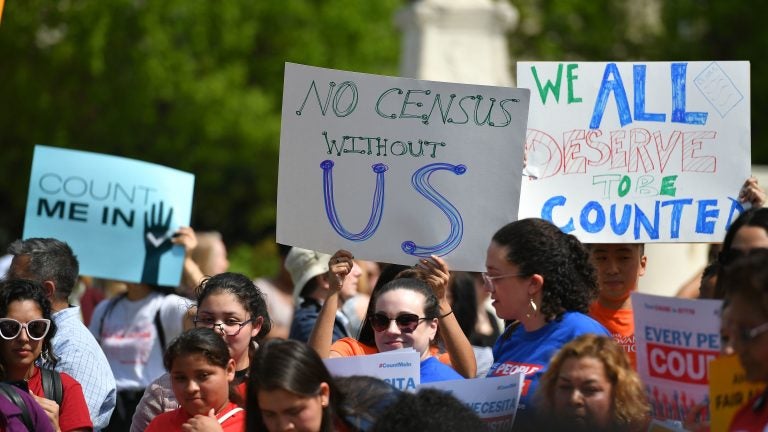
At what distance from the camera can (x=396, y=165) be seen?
18.4 ft

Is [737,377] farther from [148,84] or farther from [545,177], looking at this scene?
[148,84]

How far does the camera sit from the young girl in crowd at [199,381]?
463 centimetres

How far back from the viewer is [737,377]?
3859 millimetres

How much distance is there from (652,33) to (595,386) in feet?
80.8

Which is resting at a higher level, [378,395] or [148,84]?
[148,84]

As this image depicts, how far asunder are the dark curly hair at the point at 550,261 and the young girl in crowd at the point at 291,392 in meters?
0.93

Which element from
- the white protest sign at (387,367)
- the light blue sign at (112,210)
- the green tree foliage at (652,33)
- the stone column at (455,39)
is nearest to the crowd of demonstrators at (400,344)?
the white protest sign at (387,367)

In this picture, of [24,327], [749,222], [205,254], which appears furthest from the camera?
[205,254]

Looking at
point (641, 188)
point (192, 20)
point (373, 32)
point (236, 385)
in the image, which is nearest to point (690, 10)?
point (373, 32)

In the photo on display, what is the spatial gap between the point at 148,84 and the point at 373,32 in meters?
4.17

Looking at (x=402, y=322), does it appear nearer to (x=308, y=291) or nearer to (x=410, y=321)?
(x=410, y=321)

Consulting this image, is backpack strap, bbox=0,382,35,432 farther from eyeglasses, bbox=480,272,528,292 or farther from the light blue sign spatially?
the light blue sign

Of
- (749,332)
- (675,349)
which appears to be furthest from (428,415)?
(675,349)

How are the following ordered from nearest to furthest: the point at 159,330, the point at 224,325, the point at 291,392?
the point at 291,392 → the point at 224,325 → the point at 159,330
